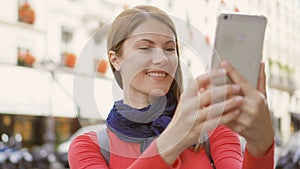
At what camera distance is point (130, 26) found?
0.64 meters

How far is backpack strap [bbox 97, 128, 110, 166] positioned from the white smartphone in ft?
0.85

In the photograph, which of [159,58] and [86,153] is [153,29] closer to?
[159,58]

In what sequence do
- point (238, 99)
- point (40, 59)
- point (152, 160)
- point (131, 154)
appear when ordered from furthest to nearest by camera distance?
point (40, 59), point (131, 154), point (152, 160), point (238, 99)

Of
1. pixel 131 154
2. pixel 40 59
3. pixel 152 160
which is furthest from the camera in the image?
pixel 40 59

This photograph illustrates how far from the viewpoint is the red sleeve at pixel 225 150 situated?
68cm

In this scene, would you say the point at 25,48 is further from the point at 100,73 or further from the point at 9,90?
the point at 100,73

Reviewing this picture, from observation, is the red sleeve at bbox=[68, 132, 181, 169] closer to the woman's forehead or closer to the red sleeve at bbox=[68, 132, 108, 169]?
the red sleeve at bbox=[68, 132, 108, 169]

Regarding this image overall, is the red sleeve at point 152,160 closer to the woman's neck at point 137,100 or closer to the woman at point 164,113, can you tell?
the woman at point 164,113

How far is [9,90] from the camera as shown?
35.9 feet

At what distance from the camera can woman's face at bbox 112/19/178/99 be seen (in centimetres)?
61

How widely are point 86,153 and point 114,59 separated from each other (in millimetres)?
124

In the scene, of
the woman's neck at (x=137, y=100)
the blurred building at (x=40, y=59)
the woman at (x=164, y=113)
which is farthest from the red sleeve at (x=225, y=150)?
the blurred building at (x=40, y=59)

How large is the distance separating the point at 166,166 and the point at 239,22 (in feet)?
0.51

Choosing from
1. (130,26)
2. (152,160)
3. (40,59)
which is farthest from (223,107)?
(40,59)
